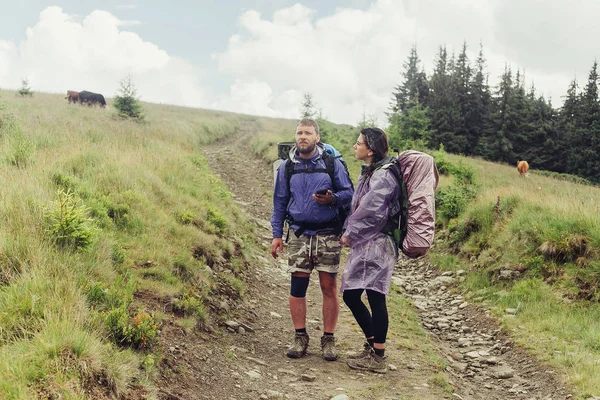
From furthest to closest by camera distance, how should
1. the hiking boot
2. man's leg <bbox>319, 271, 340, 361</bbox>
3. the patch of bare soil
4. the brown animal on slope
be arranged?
1. the brown animal on slope
2. man's leg <bbox>319, 271, 340, 361</bbox>
3. the hiking boot
4. the patch of bare soil

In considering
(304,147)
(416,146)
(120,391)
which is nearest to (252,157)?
(416,146)

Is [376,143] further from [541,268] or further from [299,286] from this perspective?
[541,268]

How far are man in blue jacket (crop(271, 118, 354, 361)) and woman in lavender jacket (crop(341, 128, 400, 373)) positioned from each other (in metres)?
0.22

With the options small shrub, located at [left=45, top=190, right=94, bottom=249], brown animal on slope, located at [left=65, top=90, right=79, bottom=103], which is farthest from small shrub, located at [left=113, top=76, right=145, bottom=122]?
small shrub, located at [left=45, top=190, right=94, bottom=249]

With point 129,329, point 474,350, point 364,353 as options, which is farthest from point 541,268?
point 129,329

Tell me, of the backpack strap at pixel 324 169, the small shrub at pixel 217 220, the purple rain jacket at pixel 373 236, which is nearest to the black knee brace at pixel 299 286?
the purple rain jacket at pixel 373 236

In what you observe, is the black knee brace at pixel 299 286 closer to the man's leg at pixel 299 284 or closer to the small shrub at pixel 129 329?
the man's leg at pixel 299 284

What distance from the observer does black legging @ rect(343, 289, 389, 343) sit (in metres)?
4.63

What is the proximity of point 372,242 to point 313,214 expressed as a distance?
0.72 m

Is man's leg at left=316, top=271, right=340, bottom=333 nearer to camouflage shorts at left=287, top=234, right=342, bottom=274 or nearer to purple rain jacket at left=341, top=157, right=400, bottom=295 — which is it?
camouflage shorts at left=287, top=234, right=342, bottom=274

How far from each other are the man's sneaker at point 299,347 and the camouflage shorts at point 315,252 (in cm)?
83

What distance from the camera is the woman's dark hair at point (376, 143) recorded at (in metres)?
4.73

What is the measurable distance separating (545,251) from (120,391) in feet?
23.3

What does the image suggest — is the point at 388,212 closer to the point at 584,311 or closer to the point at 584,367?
the point at 584,367
